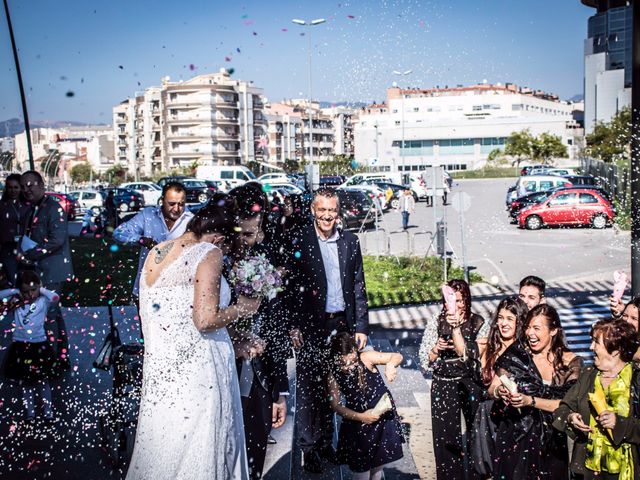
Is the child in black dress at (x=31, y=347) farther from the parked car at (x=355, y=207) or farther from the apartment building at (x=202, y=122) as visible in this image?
the apartment building at (x=202, y=122)

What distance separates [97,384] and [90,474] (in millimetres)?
2224

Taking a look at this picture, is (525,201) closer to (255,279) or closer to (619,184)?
(619,184)

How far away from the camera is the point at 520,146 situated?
272 ft

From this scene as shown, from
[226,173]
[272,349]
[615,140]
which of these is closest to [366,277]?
[272,349]

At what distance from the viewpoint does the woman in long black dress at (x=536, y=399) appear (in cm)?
452

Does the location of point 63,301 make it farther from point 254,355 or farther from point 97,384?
point 254,355

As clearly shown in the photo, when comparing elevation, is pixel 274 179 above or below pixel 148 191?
above

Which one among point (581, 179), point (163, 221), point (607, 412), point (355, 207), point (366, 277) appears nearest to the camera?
point (607, 412)

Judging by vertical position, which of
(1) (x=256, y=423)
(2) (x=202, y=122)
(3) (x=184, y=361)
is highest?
(2) (x=202, y=122)

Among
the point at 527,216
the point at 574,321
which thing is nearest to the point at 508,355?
the point at 574,321

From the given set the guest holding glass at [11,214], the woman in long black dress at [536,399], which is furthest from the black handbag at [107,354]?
the guest holding glass at [11,214]

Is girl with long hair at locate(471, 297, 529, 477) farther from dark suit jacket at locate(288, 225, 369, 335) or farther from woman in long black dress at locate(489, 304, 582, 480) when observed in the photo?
dark suit jacket at locate(288, 225, 369, 335)

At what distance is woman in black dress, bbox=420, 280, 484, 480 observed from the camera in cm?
498

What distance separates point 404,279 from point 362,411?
39.8 feet
